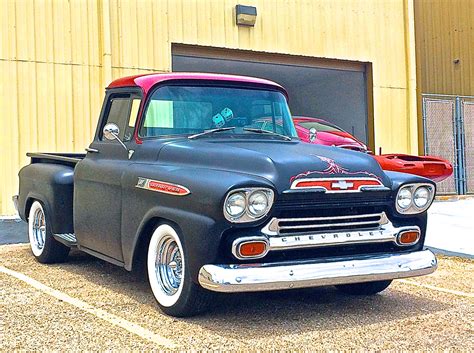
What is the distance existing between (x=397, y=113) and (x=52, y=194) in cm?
941

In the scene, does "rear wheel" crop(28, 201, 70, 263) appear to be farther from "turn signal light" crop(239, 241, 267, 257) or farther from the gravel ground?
"turn signal light" crop(239, 241, 267, 257)

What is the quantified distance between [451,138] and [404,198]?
10425 mm

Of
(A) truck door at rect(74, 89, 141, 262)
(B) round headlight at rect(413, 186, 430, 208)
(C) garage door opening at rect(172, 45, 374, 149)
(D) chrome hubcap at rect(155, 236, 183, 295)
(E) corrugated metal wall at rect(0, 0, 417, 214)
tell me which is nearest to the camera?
(D) chrome hubcap at rect(155, 236, 183, 295)

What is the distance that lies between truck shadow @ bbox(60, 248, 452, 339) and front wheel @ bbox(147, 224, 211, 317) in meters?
0.10

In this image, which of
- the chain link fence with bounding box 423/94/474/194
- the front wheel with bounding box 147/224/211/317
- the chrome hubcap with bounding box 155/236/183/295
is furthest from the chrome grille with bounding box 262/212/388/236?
the chain link fence with bounding box 423/94/474/194

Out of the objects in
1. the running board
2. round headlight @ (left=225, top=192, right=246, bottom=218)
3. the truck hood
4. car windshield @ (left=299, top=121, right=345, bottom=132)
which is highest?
car windshield @ (left=299, top=121, right=345, bottom=132)

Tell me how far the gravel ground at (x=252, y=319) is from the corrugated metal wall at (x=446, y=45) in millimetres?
13614

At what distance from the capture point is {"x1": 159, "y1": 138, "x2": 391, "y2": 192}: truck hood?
13.7 ft

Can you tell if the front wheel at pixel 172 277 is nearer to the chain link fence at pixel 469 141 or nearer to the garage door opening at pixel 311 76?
the garage door opening at pixel 311 76

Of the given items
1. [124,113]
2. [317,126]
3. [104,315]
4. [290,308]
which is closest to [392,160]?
[317,126]

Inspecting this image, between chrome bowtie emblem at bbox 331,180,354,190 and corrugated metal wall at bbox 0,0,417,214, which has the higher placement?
corrugated metal wall at bbox 0,0,417,214

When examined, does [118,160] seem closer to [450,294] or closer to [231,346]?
[231,346]

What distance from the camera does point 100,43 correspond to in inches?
411

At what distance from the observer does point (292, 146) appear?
482 cm
